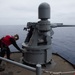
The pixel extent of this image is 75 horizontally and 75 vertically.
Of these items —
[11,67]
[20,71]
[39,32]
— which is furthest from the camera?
[39,32]

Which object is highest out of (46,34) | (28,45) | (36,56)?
(46,34)

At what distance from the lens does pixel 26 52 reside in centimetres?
575

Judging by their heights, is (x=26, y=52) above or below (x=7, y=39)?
below

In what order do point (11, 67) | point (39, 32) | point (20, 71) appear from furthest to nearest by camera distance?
point (39, 32)
point (11, 67)
point (20, 71)

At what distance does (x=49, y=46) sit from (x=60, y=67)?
809 mm

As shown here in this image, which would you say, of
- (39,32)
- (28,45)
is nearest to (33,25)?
(39,32)

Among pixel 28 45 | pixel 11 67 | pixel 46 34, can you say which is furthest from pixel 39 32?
pixel 11 67

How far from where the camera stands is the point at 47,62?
5715 millimetres

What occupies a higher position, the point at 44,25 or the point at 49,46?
the point at 44,25

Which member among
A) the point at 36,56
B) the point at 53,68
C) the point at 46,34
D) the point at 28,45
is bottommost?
the point at 53,68

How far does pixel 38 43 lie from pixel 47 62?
2.44 feet

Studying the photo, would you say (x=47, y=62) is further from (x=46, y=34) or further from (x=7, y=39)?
(x=7, y=39)

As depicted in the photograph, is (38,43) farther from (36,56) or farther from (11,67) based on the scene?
(11,67)

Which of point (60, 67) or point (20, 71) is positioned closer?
point (20, 71)
